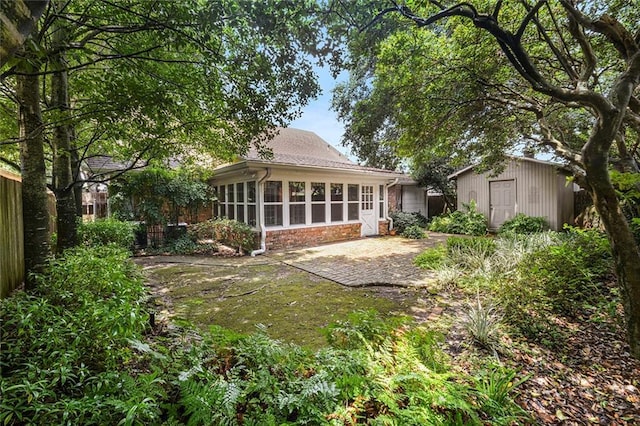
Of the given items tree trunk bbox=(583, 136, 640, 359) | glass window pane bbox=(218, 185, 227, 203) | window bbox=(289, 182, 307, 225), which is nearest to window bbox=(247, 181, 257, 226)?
window bbox=(289, 182, 307, 225)

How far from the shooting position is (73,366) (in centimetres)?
170

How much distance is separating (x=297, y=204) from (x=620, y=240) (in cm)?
801

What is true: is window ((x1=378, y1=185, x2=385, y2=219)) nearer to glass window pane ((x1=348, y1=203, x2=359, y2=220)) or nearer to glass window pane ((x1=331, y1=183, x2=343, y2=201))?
glass window pane ((x1=348, y1=203, x2=359, y2=220))

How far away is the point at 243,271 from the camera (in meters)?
6.51

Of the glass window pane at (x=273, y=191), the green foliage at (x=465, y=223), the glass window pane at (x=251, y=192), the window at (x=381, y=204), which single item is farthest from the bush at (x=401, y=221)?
the glass window pane at (x=251, y=192)

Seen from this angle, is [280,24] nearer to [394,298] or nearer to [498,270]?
[394,298]

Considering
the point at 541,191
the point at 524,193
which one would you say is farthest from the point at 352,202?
the point at 541,191

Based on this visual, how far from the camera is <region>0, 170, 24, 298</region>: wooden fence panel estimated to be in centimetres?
293

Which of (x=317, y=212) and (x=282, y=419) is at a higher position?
(x=317, y=212)

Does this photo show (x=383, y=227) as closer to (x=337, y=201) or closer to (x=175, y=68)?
(x=337, y=201)

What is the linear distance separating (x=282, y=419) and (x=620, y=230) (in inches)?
145

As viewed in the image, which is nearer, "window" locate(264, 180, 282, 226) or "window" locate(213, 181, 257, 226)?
"window" locate(264, 180, 282, 226)

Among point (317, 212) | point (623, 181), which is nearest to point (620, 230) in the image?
point (623, 181)

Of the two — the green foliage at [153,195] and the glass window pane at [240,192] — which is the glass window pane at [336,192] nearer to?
the glass window pane at [240,192]
